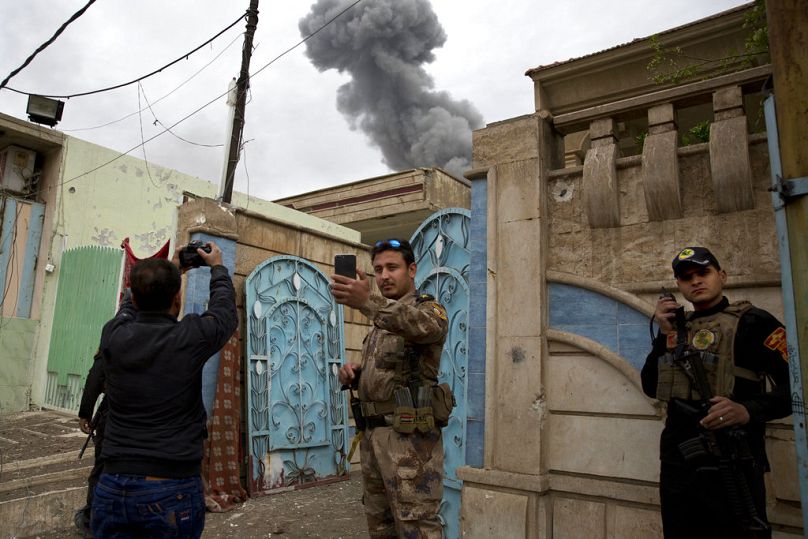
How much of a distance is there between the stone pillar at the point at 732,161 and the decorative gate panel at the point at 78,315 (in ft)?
26.0

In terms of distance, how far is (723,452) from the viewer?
2.13 m

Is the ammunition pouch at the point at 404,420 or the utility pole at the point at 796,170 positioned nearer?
the utility pole at the point at 796,170

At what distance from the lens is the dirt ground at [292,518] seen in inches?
173

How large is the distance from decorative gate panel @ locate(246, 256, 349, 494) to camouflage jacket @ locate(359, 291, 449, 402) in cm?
323

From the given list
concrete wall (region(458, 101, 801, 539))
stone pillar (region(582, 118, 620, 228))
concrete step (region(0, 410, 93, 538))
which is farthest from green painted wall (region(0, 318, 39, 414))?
stone pillar (region(582, 118, 620, 228))

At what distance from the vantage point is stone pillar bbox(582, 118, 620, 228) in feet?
10.8

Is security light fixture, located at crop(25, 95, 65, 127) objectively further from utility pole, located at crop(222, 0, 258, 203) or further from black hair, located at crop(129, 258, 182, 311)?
black hair, located at crop(129, 258, 182, 311)

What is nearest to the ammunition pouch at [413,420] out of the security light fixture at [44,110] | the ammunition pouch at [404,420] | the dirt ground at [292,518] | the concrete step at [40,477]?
the ammunition pouch at [404,420]

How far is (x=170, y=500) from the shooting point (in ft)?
6.35

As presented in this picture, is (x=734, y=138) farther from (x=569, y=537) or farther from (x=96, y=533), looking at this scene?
(x=96, y=533)

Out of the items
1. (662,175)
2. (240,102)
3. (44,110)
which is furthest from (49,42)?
(662,175)

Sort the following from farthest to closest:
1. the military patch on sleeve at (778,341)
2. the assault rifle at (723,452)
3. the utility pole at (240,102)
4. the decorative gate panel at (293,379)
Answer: the utility pole at (240,102)
the decorative gate panel at (293,379)
the military patch on sleeve at (778,341)
the assault rifle at (723,452)

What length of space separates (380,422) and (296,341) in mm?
3682

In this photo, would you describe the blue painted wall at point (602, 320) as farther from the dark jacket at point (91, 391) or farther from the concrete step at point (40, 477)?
the concrete step at point (40, 477)
